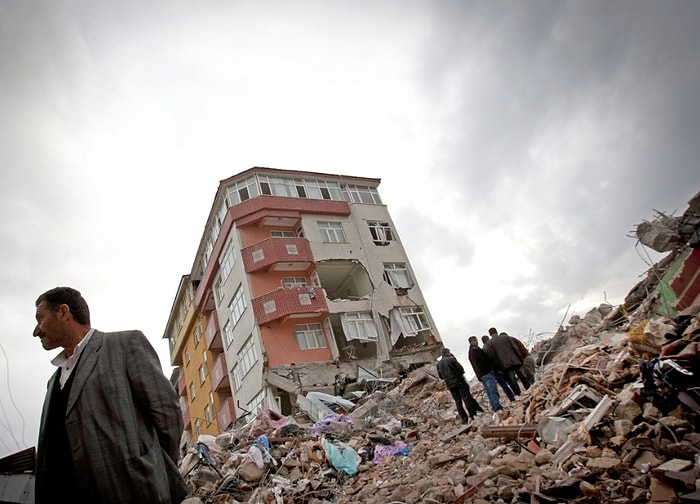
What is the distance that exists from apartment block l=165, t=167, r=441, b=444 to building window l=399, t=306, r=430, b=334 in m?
0.08

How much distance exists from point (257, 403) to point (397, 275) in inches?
468

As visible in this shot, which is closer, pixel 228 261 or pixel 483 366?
pixel 483 366

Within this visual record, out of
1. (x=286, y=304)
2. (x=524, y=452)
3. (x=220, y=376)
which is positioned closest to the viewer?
(x=524, y=452)

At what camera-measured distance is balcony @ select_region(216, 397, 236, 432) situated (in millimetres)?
27000

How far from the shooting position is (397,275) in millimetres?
28531

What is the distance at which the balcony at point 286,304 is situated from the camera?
933 inches

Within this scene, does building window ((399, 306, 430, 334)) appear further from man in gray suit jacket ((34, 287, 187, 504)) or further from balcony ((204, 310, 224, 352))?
man in gray suit jacket ((34, 287, 187, 504))

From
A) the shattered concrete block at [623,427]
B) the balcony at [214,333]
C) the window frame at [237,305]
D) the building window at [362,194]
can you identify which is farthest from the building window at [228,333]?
the shattered concrete block at [623,427]

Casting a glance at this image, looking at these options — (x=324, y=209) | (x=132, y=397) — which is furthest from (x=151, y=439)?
(x=324, y=209)

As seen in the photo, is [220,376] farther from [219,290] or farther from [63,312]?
[63,312]

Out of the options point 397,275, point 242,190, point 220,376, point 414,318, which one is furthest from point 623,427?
point 220,376

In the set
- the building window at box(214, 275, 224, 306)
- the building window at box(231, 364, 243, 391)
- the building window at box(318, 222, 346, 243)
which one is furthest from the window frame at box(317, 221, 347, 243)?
the building window at box(231, 364, 243, 391)

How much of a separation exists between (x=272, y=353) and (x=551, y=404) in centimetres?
1844

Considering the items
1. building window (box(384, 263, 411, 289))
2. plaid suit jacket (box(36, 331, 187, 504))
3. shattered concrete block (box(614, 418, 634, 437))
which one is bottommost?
shattered concrete block (box(614, 418, 634, 437))
